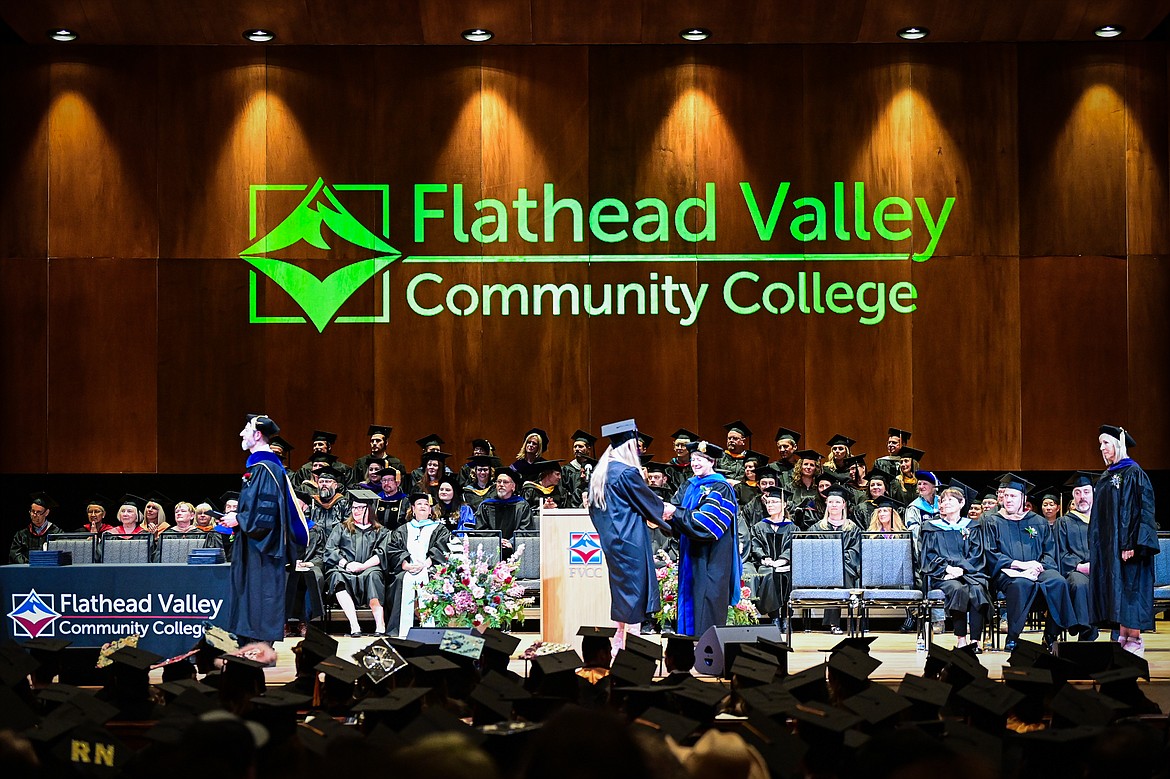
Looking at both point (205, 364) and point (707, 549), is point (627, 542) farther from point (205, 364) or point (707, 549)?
point (205, 364)

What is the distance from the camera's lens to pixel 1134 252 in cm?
1336

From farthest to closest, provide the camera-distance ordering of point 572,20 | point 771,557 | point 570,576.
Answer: point 572,20 → point 771,557 → point 570,576

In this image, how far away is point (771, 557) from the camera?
10.9m

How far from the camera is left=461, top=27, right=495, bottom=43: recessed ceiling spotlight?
1330cm

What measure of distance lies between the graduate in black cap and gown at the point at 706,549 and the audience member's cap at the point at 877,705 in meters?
2.68

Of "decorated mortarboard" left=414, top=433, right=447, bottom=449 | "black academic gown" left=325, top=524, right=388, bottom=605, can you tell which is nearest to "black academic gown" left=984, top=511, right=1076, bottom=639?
"black academic gown" left=325, top=524, right=388, bottom=605

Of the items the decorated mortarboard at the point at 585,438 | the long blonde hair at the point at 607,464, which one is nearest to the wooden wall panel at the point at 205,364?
the decorated mortarboard at the point at 585,438

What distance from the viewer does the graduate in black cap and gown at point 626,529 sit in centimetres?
808

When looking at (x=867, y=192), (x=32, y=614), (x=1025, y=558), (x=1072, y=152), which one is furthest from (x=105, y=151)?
(x=1072, y=152)

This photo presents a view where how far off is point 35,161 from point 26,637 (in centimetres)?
646

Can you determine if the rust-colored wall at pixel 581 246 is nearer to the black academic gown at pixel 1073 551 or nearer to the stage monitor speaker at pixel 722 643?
the black academic gown at pixel 1073 551

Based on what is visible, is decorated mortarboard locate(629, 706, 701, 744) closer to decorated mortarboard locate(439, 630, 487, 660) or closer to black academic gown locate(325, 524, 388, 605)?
decorated mortarboard locate(439, 630, 487, 660)

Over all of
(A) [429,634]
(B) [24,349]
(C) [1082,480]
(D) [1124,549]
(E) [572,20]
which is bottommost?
(A) [429,634]

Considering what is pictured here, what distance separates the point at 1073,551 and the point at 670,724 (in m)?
6.30
